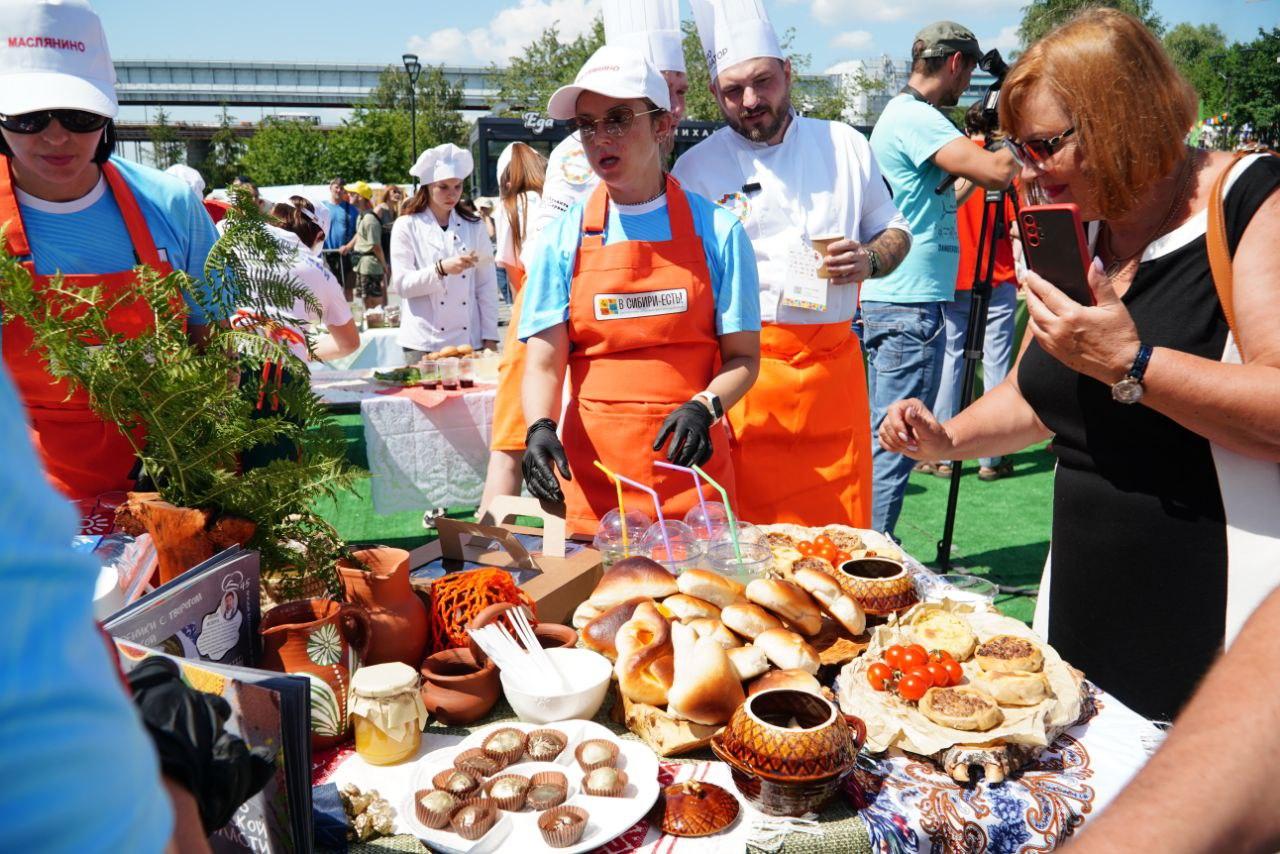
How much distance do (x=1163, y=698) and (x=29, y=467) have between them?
82.7 inches

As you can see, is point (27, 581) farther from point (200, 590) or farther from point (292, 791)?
point (200, 590)

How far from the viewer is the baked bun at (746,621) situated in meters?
1.70

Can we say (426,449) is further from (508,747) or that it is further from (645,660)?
(508,747)

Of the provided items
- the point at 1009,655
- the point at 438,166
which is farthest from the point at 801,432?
the point at 438,166

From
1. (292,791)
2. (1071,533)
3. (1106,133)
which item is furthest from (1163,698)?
(292,791)

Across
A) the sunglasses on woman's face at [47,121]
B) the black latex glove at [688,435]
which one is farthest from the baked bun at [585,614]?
the sunglasses on woman's face at [47,121]

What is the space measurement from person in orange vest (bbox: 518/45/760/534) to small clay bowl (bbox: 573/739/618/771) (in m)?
1.16

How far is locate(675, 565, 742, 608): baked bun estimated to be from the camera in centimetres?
182

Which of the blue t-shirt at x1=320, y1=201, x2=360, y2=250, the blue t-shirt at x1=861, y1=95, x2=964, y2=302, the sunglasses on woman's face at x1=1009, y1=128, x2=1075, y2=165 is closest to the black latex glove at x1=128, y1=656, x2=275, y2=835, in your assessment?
the sunglasses on woman's face at x1=1009, y1=128, x2=1075, y2=165

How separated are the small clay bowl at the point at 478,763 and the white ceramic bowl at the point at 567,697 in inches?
5.7

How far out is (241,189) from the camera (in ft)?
5.62

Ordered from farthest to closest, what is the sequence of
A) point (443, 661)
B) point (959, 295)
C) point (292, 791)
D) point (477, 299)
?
point (477, 299) < point (959, 295) < point (443, 661) < point (292, 791)

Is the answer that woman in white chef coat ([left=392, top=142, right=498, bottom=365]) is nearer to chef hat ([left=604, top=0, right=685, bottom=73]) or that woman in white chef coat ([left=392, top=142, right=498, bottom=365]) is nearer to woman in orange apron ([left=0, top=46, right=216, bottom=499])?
chef hat ([left=604, top=0, right=685, bottom=73])

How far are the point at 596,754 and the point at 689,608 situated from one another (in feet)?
1.37
